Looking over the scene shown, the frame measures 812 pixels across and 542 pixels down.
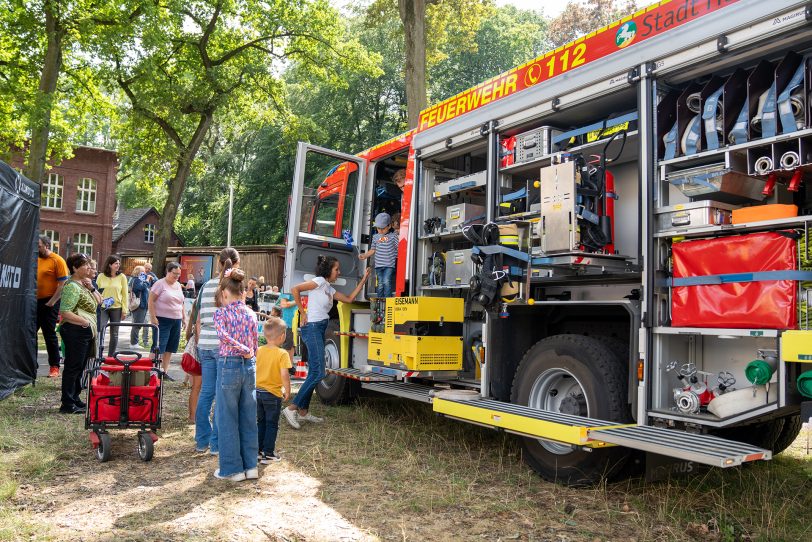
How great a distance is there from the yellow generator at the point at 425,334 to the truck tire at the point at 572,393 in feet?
3.68

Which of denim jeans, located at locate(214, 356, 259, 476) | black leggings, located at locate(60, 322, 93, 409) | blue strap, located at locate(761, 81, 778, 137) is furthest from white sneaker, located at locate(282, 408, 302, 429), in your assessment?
blue strap, located at locate(761, 81, 778, 137)

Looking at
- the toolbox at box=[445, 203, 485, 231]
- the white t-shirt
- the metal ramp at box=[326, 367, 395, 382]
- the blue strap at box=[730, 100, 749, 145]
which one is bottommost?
the metal ramp at box=[326, 367, 395, 382]

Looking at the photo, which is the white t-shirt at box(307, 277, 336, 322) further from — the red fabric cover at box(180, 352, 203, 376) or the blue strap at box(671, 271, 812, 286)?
the blue strap at box(671, 271, 812, 286)

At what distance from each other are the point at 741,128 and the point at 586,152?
139 centimetres

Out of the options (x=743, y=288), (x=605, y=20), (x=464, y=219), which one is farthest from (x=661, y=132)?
(x=605, y=20)

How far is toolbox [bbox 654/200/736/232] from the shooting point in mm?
3984

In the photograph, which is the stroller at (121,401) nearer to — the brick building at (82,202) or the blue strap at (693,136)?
the blue strap at (693,136)

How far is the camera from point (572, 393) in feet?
16.0

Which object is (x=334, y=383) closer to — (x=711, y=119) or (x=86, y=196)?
(x=711, y=119)

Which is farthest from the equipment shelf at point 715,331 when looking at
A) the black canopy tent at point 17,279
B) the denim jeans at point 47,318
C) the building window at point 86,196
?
the building window at point 86,196

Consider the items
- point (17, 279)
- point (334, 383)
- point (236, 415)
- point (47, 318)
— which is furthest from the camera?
point (47, 318)

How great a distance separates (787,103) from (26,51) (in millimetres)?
18817

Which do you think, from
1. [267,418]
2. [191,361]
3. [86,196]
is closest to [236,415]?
[267,418]

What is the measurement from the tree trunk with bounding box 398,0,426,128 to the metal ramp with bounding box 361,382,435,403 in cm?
733
